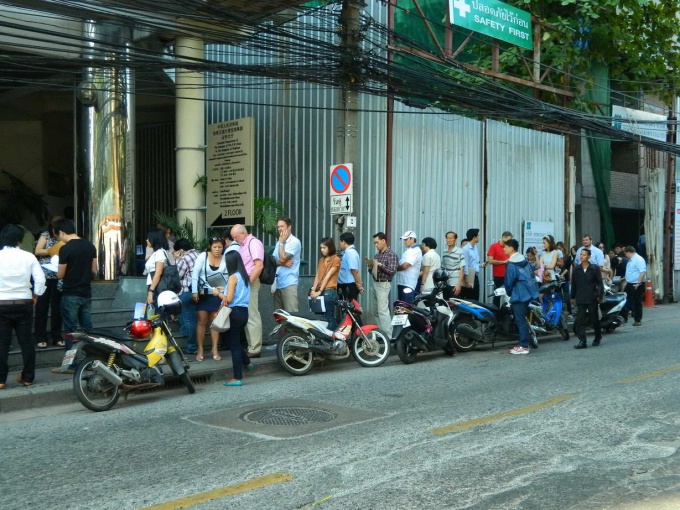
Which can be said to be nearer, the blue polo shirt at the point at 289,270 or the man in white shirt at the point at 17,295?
the man in white shirt at the point at 17,295

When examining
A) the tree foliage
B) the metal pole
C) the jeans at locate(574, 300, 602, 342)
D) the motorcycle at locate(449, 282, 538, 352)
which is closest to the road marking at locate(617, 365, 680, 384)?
the jeans at locate(574, 300, 602, 342)

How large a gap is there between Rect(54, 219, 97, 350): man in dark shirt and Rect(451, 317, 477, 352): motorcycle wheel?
5478mm

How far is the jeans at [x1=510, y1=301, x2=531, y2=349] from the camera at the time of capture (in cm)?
1213

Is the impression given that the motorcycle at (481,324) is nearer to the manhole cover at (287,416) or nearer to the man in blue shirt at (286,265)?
the man in blue shirt at (286,265)

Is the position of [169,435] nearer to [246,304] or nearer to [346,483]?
[346,483]

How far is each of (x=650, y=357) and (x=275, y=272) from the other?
5490mm

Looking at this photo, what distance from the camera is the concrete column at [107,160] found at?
13.7 metres

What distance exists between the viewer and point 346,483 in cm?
530

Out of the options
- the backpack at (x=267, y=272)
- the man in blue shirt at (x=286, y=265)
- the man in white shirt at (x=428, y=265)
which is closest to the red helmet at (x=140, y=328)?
the backpack at (x=267, y=272)

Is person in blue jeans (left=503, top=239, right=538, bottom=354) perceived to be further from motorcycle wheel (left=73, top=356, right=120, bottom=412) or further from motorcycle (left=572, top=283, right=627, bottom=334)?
motorcycle wheel (left=73, top=356, right=120, bottom=412)

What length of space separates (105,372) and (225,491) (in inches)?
127

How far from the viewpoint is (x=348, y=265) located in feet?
38.5

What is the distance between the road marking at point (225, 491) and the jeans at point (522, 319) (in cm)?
734

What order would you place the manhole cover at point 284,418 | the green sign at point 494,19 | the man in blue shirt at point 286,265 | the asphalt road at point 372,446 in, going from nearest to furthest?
the asphalt road at point 372,446 → the manhole cover at point 284,418 → the man in blue shirt at point 286,265 → the green sign at point 494,19
